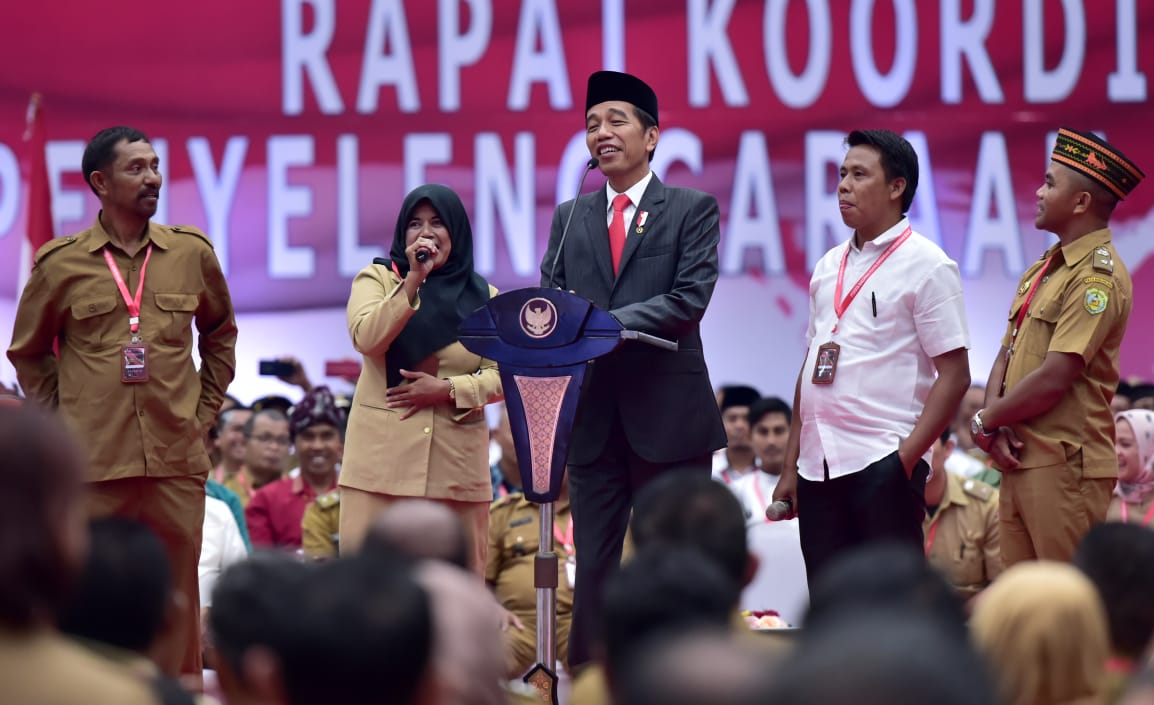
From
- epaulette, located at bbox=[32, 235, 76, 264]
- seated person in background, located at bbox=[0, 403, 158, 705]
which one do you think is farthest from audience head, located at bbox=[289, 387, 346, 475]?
seated person in background, located at bbox=[0, 403, 158, 705]

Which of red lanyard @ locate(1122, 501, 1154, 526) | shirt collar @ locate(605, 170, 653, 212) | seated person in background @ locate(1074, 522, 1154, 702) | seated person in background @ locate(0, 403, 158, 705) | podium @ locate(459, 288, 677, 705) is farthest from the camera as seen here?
red lanyard @ locate(1122, 501, 1154, 526)

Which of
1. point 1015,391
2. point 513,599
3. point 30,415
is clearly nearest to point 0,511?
point 30,415

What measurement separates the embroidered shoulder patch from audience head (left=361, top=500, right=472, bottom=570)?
7.81 feet

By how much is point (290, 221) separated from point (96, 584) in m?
6.89

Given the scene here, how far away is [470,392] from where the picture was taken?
4.90 m

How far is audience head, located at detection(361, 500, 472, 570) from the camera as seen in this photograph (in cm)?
309

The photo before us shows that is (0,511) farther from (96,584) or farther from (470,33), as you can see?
(470,33)

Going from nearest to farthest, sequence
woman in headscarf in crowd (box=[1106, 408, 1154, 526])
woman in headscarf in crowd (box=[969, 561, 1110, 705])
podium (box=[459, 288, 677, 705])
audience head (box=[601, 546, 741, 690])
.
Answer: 1. audience head (box=[601, 546, 741, 690])
2. woman in headscarf in crowd (box=[969, 561, 1110, 705])
3. podium (box=[459, 288, 677, 705])
4. woman in headscarf in crowd (box=[1106, 408, 1154, 526])

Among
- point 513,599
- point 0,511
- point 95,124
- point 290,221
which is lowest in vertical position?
point 513,599

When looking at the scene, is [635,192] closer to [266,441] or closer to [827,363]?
[827,363]

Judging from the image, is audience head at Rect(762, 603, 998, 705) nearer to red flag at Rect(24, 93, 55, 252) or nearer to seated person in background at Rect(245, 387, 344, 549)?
seated person in background at Rect(245, 387, 344, 549)

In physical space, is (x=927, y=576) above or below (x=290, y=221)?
below

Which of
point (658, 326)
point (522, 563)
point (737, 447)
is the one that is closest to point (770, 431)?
point (737, 447)

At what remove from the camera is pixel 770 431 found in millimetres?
7805
